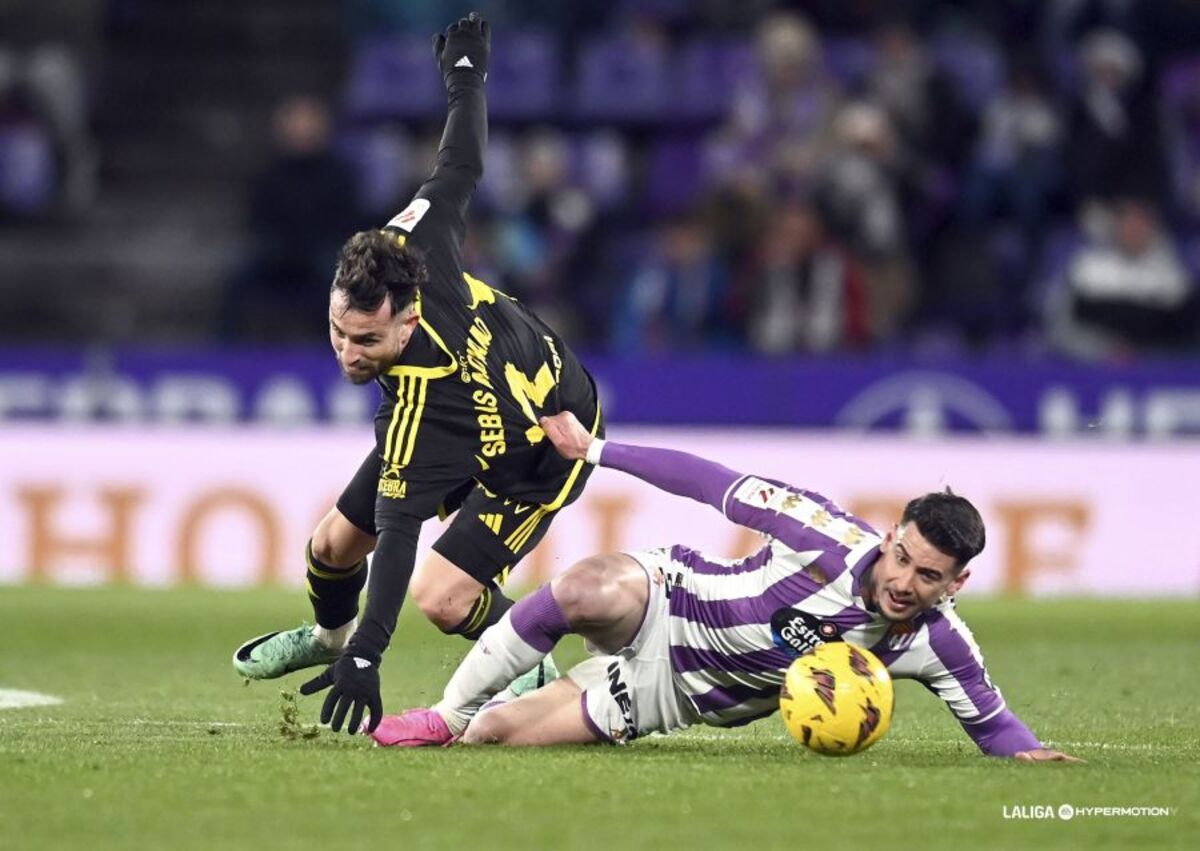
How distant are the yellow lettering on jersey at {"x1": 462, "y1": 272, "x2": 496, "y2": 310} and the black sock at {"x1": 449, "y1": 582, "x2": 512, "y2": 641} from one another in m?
1.05

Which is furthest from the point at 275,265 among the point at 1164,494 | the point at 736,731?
the point at 736,731

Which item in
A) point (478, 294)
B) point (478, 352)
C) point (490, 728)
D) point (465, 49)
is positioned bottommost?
point (490, 728)

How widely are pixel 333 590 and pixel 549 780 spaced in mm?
2132

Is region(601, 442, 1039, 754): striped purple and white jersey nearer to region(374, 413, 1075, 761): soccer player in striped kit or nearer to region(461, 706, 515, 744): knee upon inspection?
region(374, 413, 1075, 761): soccer player in striped kit

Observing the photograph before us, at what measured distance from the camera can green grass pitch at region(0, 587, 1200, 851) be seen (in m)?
5.54

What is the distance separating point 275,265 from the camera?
56.6 ft

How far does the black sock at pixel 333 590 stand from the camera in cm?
829

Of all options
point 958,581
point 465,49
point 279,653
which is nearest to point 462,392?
point 279,653

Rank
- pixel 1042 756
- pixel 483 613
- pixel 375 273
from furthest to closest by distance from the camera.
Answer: pixel 483 613 < pixel 375 273 < pixel 1042 756

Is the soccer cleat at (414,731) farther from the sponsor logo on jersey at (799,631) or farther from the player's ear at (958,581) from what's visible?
the player's ear at (958,581)

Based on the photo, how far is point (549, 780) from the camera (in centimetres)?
641

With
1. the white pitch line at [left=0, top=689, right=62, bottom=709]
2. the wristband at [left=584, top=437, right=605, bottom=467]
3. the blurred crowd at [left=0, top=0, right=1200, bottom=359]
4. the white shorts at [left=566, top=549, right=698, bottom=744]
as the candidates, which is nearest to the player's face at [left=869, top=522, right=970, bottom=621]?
the white shorts at [left=566, top=549, right=698, bottom=744]

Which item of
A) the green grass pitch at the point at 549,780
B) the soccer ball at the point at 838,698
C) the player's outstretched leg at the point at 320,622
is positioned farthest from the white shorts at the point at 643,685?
the player's outstretched leg at the point at 320,622

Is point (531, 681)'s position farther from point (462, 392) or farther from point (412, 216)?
point (412, 216)
